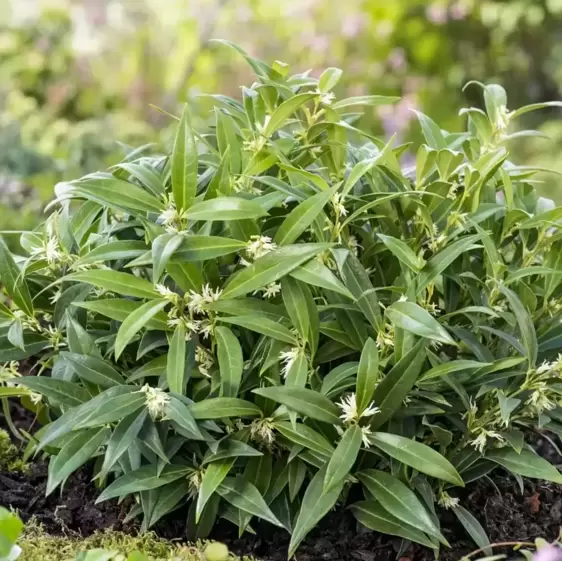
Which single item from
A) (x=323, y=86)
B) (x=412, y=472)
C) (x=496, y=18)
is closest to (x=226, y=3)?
(x=496, y=18)

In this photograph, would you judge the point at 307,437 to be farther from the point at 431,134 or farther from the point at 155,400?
the point at 431,134

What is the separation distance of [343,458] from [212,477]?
17 centimetres

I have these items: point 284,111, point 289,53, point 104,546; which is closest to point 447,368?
point 284,111

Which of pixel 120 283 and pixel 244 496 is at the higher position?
pixel 120 283

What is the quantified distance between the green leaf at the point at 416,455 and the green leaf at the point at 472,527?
158mm

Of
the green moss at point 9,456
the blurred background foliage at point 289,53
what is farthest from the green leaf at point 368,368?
the blurred background foliage at point 289,53

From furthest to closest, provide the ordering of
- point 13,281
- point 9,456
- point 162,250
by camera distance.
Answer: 1. point 9,456
2. point 13,281
3. point 162,250

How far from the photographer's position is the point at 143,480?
910 mm

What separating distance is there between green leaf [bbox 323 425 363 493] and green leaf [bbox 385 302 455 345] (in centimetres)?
14

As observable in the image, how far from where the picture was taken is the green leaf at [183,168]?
859 mm

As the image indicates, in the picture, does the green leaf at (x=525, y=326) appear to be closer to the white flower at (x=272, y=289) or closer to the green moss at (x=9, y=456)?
the white flower at (x=272, y=289)

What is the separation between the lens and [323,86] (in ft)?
3.26

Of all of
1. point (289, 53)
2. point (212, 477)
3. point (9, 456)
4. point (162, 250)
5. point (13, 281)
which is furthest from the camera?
point (289, 53)

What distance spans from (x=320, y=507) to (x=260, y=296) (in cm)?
27
